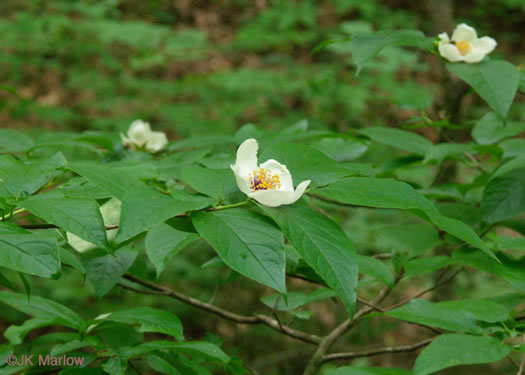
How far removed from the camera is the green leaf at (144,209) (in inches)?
27.3

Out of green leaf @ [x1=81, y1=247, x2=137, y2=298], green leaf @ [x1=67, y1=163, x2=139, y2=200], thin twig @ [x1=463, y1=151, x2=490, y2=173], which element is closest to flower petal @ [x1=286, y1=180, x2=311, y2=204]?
green leaf @ [x1=67, y1=163, x2=139, y2=200]

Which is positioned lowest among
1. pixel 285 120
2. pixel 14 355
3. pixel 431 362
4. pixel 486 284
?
pixel 486 284

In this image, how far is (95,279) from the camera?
0.98m

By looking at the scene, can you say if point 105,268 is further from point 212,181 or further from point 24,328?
point 212,181

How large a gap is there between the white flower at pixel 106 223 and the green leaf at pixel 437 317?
0.50 meters

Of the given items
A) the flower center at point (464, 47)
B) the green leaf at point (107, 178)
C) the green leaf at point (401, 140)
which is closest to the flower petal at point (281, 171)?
the green leaf at point (107, 178)

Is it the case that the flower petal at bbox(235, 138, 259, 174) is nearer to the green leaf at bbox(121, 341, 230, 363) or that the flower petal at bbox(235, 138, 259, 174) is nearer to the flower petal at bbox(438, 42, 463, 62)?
the green leaf at bbox(121, 341, 230, 363)

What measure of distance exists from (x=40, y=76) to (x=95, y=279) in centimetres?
532

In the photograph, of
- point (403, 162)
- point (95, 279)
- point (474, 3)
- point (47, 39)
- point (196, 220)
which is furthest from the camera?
point (474, 3)

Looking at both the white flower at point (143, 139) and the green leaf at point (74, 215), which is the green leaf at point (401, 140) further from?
the green leaf at point (74, 215)

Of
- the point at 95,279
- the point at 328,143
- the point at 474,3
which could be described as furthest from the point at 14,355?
the point at 474,3

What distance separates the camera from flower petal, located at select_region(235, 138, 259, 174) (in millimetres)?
896

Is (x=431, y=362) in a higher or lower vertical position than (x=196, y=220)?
lower

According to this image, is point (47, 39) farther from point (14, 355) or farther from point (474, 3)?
point (474, 3)
